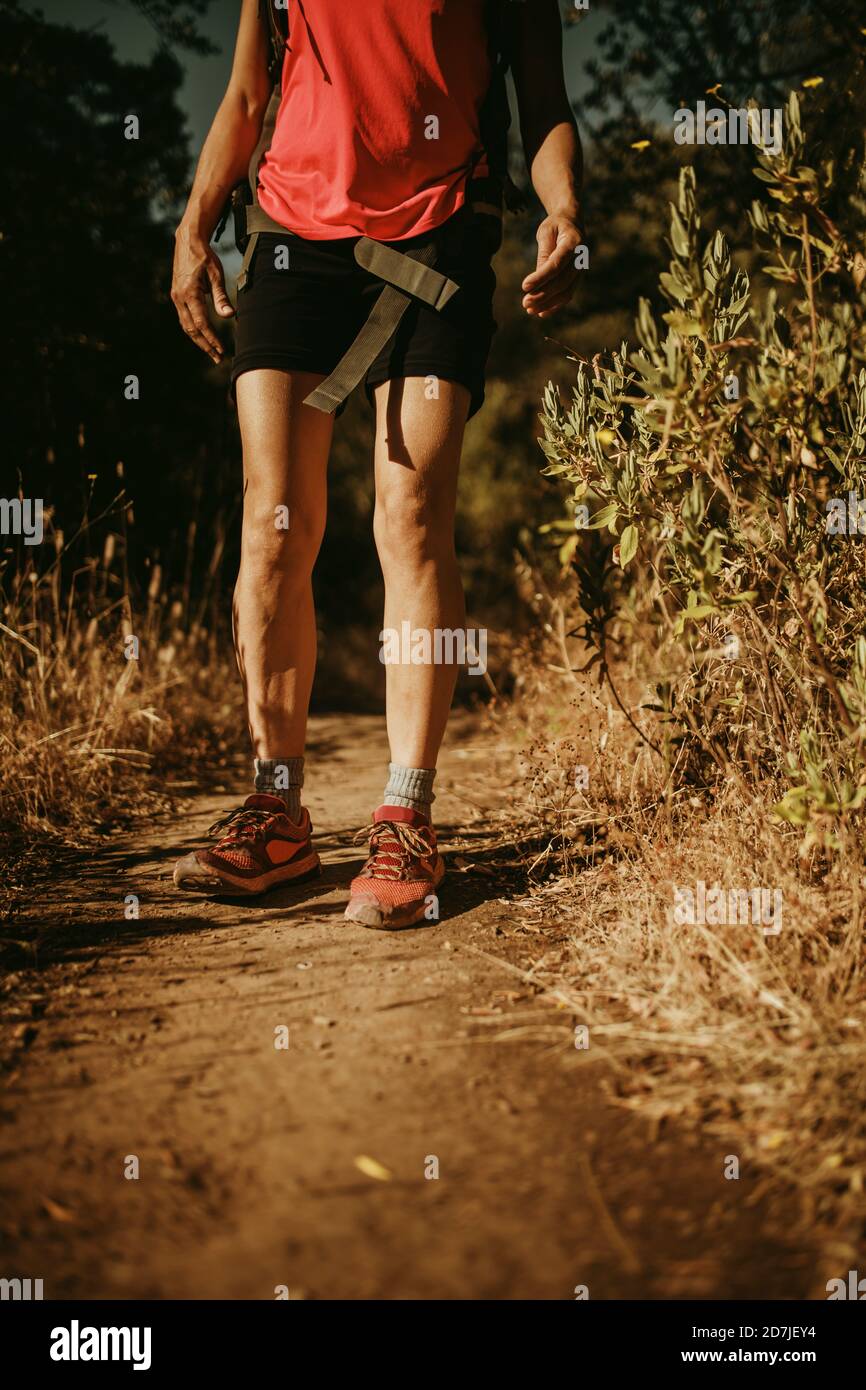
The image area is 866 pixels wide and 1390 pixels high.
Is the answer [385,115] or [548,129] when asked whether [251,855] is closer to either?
[385,115]

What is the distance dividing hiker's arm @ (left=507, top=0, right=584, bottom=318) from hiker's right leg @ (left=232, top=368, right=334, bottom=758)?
587 millimetres

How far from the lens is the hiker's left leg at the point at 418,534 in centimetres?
220

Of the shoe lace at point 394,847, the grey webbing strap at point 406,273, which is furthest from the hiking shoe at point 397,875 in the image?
the grey webbing strap at point 406,273

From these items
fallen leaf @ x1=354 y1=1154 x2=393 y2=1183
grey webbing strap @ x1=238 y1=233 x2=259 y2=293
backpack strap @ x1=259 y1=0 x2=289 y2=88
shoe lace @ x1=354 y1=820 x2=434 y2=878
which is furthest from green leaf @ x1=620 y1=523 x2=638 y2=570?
backpack strap @ x1=259 y1=0 x2=289 y2=88

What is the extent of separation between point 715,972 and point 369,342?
1.47 meters

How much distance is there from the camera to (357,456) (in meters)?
9.30

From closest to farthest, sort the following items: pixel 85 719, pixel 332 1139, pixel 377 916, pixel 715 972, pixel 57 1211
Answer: pixel 57 1211, pixel 332 1139, pixel 715 972, pixel 377 916, pixel 85 719

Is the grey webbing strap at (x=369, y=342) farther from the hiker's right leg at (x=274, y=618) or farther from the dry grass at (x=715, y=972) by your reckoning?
the dry grass at (x=715, y=972)

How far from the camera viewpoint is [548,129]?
2340mm

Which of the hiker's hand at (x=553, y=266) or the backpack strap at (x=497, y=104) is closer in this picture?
the hiker's hand at (x=553, y=266)

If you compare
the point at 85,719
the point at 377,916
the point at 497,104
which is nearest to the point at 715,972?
the point at 377,916

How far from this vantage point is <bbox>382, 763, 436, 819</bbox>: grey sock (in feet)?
7.41
